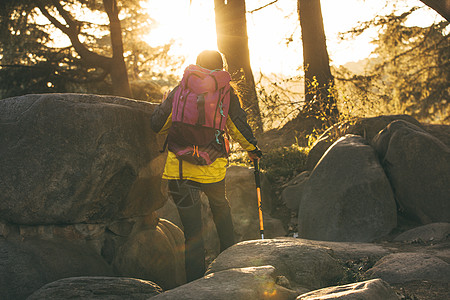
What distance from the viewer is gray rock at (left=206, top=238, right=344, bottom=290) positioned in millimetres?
3664

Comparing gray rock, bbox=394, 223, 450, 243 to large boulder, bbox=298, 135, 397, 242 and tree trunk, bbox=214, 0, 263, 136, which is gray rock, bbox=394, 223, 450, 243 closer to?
large boulder, bbox=298, 135, 397, 242

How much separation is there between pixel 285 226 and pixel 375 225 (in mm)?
1776

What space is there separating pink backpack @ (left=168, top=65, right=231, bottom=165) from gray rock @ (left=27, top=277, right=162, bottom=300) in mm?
1108

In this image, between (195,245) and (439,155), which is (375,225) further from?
(195,245)

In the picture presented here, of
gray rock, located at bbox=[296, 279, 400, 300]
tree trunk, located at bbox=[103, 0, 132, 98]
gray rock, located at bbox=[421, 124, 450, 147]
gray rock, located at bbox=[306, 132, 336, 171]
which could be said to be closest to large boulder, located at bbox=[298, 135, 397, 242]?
gray rock, located at bbox=[306, 132, 336, 171]

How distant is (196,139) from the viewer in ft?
12.8

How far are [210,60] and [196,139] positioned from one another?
2.44 ft

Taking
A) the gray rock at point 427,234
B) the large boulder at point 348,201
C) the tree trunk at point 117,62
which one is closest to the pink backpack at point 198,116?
the large boulder at point 348,201

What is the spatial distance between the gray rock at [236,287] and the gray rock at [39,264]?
1.31 meters

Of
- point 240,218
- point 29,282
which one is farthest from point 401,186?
point 29,282

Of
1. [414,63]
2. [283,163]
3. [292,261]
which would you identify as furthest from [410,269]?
[414,63]

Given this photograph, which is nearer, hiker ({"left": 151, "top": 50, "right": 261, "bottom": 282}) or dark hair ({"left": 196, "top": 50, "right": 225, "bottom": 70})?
hiker ({"left": 151, "top": 50, "right": 261, "bottom": 282})

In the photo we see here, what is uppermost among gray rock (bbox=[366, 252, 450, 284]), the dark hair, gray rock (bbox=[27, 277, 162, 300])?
the dark hair

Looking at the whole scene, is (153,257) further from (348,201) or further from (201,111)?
(348,201)
